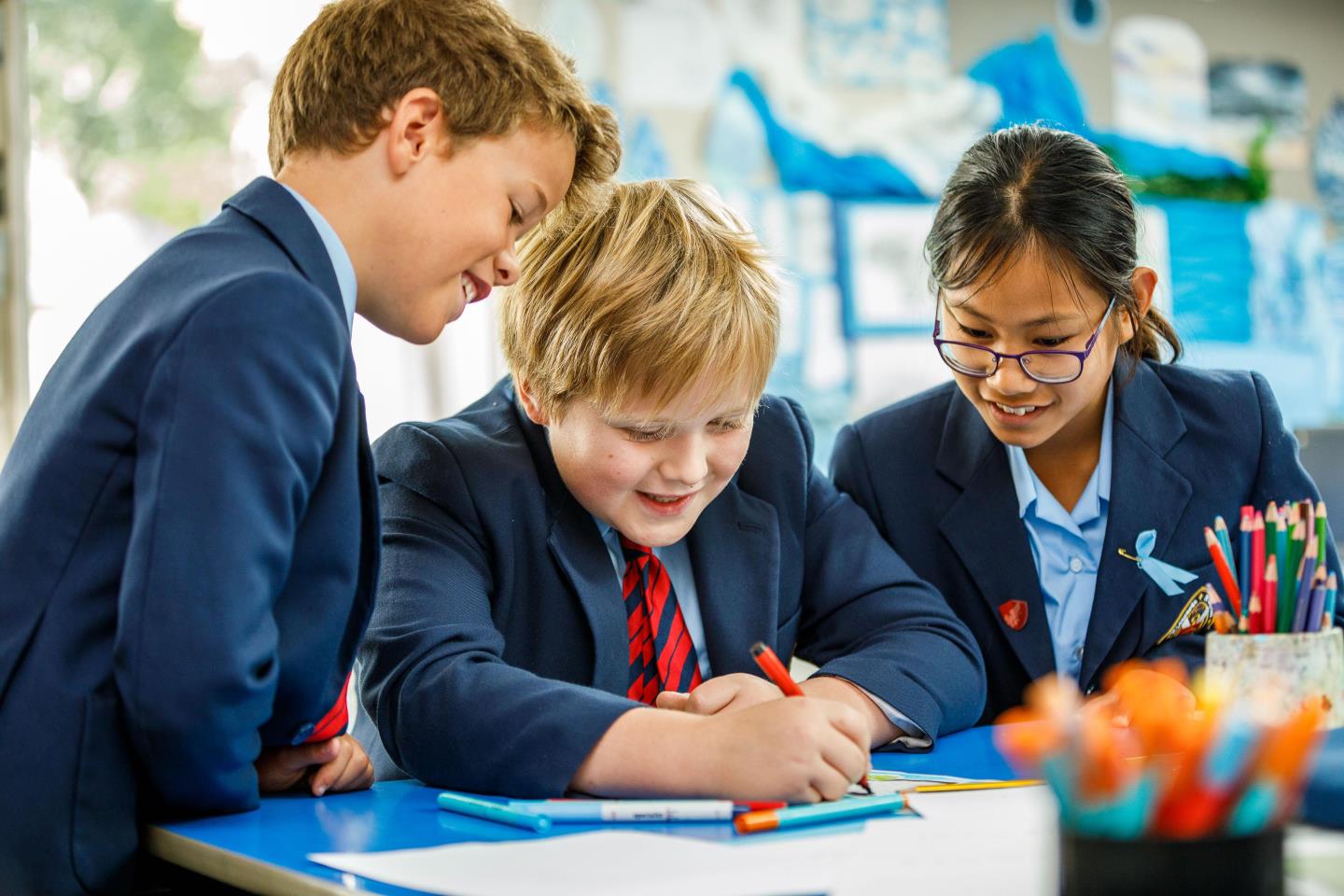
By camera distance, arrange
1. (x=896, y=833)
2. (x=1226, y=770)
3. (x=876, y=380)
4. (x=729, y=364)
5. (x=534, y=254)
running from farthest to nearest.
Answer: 1. (x=876, y=380)
2. (x=534, y=254)
3. (x=729, y=364)
4. (x=896, y=833)
5. (x=1226, y=770)

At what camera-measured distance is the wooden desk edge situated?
0.81 metres

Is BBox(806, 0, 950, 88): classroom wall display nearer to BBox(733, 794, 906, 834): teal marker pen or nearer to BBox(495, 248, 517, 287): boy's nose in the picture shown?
BBox(495, 248, 517, 287): boy's nose

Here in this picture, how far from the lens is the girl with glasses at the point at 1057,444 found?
1.50 m

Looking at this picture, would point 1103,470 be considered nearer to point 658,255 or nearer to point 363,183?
point 658,255

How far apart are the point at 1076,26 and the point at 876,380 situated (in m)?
1.03

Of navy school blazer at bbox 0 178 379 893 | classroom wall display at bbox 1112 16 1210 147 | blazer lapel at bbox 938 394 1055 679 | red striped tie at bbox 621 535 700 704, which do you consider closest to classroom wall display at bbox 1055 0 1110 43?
classroom wall display at bbox 1112 16 1210 147

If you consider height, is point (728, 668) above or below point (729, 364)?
below

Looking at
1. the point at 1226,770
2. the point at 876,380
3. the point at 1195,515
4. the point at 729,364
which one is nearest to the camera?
the point at 1226,770

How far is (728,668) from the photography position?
4.51 feet

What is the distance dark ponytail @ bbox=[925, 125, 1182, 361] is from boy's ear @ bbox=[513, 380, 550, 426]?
1.63 ft

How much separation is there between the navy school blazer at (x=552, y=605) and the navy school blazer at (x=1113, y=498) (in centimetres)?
15

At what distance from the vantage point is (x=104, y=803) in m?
0.94

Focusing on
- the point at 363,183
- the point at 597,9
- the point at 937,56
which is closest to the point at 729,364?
the point at 363,183

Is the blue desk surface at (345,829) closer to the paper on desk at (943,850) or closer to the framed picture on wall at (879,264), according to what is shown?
the paper on desk at (943,850)
